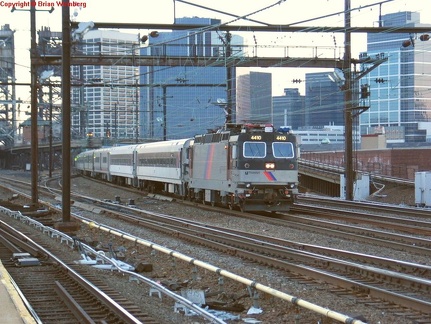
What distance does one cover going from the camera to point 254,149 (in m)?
27.4

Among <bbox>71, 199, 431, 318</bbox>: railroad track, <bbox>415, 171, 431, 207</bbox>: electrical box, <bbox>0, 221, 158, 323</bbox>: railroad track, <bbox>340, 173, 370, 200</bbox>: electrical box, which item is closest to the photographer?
<bbox>0, 221, 158, 323</bbox>: railroad track

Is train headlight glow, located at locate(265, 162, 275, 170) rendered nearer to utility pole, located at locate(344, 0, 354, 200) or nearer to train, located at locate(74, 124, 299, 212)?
train, located at locate(74, 124, 299, 212)

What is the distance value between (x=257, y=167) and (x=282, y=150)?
1.31m

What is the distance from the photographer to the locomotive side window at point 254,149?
89.3 ft

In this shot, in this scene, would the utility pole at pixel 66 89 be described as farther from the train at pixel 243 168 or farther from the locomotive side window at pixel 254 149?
the locomotive side window at pixel 254 149

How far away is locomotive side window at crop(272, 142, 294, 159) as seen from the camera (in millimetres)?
27797

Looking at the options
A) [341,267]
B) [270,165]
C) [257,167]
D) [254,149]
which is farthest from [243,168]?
[341,267]

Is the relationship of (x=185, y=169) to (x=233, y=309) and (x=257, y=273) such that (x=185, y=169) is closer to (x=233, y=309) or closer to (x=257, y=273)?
(x=257, y=273)

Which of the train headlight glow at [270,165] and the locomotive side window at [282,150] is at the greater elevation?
the locomotive side window at [282,150]

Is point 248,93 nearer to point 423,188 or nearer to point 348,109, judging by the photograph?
point 348,109

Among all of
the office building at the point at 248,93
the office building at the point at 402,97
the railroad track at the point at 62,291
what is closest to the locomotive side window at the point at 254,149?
the railroad track at the point at 62,291

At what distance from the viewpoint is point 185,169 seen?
35125mm

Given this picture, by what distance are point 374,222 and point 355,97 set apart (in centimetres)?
1623

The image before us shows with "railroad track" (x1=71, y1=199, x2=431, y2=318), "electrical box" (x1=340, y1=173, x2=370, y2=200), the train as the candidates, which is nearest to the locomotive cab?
the train
